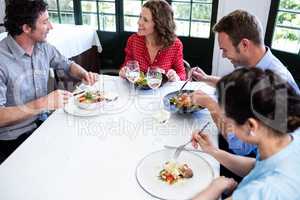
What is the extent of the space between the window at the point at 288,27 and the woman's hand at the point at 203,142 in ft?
7.93

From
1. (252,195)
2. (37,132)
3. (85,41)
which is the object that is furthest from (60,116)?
(85,41)

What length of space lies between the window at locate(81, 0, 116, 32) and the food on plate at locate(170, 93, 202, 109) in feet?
8.91

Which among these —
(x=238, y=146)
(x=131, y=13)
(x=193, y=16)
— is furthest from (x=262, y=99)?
(x=131, y=13)

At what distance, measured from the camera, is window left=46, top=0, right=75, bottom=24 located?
4023 mm

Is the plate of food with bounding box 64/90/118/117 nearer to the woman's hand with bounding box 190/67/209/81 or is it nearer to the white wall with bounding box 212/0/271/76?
the woman's hand with bounding box 190/67/209/81

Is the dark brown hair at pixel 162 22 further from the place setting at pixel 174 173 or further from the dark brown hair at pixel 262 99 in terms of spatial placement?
the dark brown hair at pixel 262 99

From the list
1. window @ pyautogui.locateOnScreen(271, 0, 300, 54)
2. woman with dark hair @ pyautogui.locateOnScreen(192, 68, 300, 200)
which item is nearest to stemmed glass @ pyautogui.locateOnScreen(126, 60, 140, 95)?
woman with dark hair @ pyautogui.locateOnScreen(192, 68, 300, 200)

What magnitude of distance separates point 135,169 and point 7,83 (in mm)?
912

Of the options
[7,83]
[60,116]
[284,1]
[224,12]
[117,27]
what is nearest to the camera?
[60,116]

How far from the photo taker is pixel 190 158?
1.16 metres

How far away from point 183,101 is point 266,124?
2.14 ft

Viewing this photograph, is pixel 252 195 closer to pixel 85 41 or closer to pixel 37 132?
pixel 37 132

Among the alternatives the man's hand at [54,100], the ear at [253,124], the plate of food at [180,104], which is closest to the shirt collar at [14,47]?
the man's hand at [54,100]

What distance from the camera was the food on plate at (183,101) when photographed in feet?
4.78
